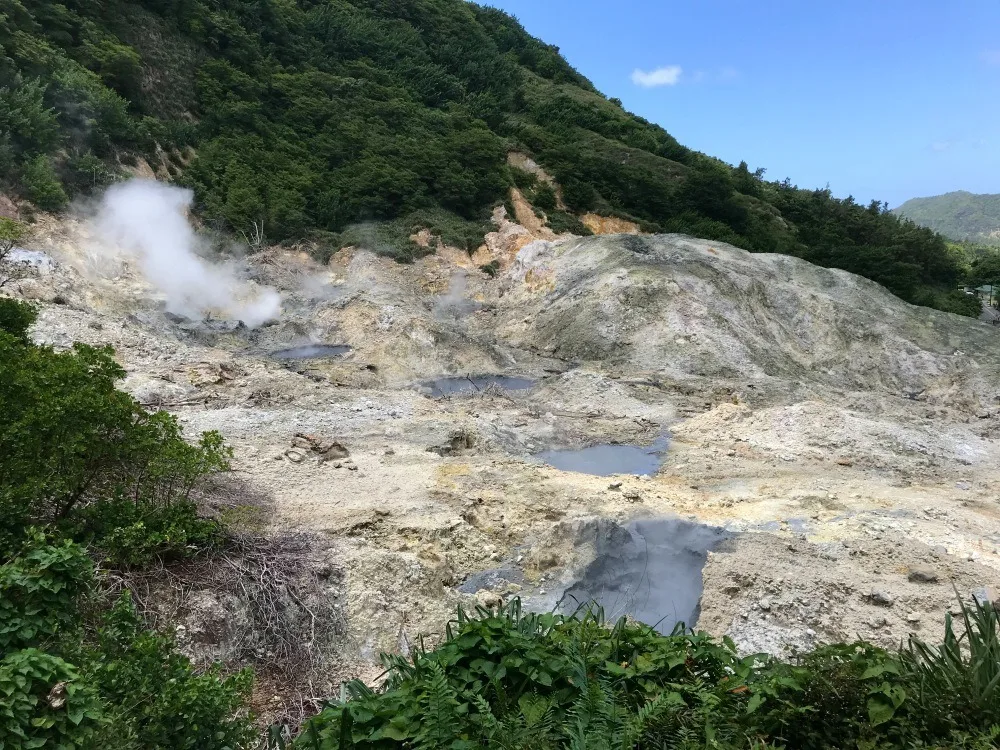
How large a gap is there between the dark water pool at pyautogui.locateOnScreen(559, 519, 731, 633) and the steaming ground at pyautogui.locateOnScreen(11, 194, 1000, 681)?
141 mm

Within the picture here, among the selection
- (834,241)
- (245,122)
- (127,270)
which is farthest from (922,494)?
(245,122)

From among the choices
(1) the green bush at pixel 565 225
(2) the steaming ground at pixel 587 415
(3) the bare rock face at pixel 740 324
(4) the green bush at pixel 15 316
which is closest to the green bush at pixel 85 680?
(2) the steaming ground at pixel 587 415

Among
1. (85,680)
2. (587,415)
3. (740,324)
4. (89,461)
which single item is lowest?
(587,415)

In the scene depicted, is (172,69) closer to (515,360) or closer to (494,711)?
(515,360)

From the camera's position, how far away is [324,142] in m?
30.1

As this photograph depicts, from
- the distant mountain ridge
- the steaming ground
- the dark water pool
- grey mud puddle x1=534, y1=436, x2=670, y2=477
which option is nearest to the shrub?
the steaming ground

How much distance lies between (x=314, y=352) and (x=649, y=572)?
12.9 m

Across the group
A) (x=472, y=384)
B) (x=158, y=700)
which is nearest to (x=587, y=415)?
(x=472, y=384)

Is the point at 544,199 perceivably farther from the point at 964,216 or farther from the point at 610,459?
the point at 964,216

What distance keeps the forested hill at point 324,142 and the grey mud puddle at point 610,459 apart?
1511 cm

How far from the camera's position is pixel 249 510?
6.66m

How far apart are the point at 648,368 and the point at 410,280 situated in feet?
32.9

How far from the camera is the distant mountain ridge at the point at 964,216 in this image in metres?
123

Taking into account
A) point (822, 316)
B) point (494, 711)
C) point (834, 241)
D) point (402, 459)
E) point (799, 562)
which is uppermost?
point (834, 241)
